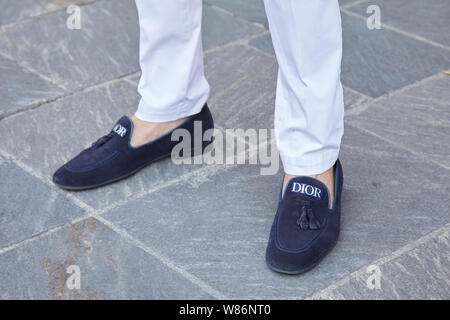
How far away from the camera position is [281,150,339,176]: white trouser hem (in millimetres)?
1608

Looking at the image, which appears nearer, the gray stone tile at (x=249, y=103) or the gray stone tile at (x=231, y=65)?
the gray stone tile at (x=249, y=103)

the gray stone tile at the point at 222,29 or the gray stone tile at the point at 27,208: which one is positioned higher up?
the gray stone tile at the point at 27,208

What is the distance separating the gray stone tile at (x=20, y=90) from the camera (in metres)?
2.27

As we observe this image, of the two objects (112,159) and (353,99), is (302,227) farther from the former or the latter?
(353,99)

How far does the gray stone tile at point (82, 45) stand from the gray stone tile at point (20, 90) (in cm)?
5

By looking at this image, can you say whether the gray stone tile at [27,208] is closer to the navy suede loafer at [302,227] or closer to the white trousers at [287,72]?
the white trousers at [287,72]

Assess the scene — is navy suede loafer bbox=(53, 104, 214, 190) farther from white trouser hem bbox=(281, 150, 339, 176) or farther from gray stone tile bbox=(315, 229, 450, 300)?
gray stone tile bbox=(315, 229, 450, 300)

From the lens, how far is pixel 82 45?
2668 mm

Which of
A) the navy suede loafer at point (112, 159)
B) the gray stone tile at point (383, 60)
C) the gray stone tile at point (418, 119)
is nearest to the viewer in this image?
the navy suede loafer at point (112, 159)

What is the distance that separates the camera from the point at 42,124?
85.0 inches

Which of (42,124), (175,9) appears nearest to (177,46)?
(175,9)

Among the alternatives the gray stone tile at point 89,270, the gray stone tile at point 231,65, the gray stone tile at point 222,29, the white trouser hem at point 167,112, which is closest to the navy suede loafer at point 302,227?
the gray stone tile at point 89,270

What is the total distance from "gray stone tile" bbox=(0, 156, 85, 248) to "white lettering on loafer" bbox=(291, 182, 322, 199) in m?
0.56
